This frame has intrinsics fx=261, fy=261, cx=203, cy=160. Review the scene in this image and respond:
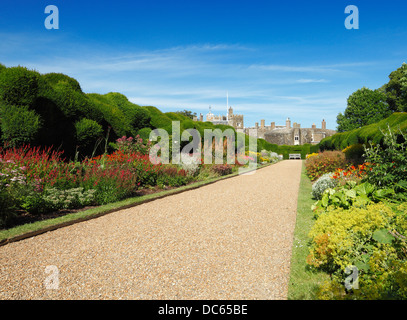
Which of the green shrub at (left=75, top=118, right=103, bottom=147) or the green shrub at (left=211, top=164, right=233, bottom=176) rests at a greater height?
the green shrub at (left=75, top=118, right=103, bottom=147)

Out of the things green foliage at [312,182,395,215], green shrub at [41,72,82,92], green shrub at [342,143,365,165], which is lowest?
green foliage at [312,182,395,215]

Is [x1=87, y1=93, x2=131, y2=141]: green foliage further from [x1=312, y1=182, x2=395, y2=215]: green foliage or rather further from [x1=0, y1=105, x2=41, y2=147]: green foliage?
[x1=312, y1=182, x2=395, y2=215]: green foliage

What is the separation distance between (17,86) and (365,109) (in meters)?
37.6

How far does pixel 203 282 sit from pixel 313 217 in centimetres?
325

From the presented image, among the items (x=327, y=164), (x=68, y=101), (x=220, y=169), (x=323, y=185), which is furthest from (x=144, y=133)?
(x=323, y=185)

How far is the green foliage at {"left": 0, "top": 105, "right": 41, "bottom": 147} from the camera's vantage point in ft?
24.5

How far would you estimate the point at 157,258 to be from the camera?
3.41 m

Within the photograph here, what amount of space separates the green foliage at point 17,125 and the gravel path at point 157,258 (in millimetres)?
4362

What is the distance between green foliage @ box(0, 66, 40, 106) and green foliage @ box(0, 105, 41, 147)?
21cm

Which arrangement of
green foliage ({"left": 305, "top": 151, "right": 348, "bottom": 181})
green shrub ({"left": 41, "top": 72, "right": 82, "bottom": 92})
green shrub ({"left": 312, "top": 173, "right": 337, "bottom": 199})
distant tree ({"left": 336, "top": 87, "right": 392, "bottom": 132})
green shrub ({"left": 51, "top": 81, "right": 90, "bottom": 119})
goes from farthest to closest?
distant tree ({"left": 336, "top": 87, "right": 392, "bottom": 132})
green foliage ({"left": 305, "top": 151, "right": 348, "bottom": 181})
green shrub ({"left": 41, "top": 72, "right": 82, "bottom": 92})
green shrub ({"left": 51, "top": 81, "right": 90, "bottom": 119})
green shrub ({"left": 312, "top": 173, "right": 337, "bottom": 199})

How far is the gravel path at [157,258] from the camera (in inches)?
106

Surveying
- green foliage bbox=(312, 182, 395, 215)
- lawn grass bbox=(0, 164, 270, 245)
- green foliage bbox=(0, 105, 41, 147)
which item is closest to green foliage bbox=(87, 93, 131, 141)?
green foliage bbox=(0, 105, 41, 147)

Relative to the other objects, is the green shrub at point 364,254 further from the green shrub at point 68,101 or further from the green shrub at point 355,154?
the green shrub at point 68,101
